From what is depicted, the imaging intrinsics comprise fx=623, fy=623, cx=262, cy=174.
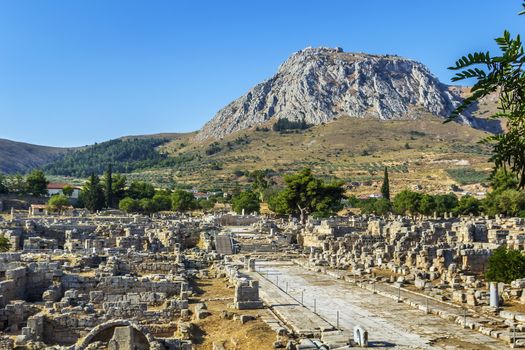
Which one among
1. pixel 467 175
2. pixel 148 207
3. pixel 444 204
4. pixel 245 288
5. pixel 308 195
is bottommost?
pixel 245 288

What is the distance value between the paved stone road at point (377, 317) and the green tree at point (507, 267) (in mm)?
5121

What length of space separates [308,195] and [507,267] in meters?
35.5

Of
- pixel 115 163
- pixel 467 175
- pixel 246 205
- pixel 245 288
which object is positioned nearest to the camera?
pixel 245 288

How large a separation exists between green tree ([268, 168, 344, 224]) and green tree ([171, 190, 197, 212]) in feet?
51.4

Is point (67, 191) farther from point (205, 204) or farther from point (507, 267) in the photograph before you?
point (507, 267)

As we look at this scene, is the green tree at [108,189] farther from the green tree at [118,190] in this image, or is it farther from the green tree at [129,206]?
the green tree at [129,206]

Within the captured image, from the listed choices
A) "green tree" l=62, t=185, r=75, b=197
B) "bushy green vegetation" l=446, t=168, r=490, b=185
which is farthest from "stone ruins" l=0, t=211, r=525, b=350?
"bushy green vegetation" l=446, t=168, r=490, b=185

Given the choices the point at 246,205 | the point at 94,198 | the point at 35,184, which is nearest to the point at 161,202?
the point at 94,198

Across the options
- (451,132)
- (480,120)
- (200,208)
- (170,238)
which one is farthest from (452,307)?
(480,120)

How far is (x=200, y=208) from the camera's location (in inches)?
3041

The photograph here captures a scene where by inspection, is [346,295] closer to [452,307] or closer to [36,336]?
[452,307]

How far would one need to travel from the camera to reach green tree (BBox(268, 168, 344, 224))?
57800mm

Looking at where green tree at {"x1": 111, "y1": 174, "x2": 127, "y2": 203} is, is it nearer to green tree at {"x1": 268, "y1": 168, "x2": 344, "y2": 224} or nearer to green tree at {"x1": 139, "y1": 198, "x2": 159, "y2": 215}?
green tree at {"x1": 139, "y1": 198, "x2": 159, "y2": 215}

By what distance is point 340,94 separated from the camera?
17662 cm
